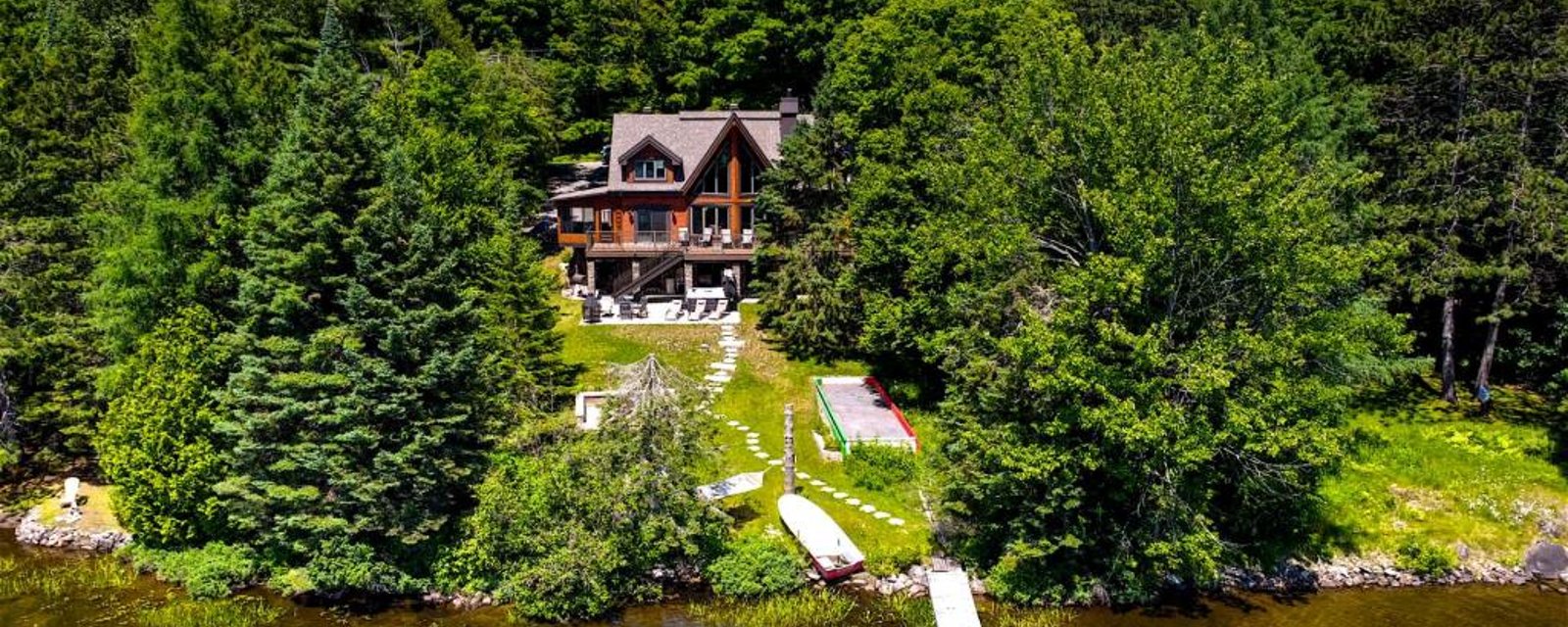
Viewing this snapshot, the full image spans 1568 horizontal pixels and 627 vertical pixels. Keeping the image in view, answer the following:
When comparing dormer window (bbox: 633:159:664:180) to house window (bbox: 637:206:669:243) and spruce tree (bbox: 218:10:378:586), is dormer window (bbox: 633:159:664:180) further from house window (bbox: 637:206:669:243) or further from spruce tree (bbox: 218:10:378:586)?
spruce tree (bbox: 218:10:378:586)

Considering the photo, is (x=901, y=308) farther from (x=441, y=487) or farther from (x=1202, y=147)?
(x=441, y=487)

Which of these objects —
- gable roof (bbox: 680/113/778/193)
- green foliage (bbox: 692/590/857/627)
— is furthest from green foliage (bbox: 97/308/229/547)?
gable roof (bbox: 680/113/778/193)

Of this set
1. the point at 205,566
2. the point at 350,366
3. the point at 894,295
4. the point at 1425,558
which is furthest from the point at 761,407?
the point at 1425,558

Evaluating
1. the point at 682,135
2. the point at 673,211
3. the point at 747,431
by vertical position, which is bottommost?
the point at 747,431

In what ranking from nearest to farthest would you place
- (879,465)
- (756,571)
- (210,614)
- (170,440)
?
(210,614) < (756,571) < (170,440) < (879,465)

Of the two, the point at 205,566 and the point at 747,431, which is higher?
the point at 747,431

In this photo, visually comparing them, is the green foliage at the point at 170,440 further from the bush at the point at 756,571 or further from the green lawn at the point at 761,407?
the bush at the point at 756,571

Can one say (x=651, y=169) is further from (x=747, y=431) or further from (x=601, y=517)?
(x=601, y=517)
